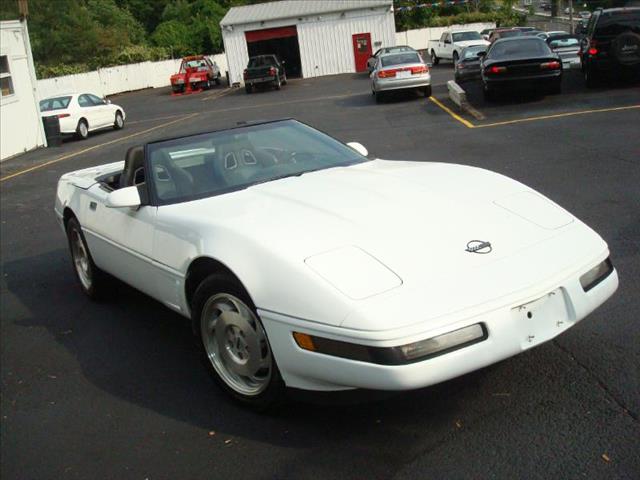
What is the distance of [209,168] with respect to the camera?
189 inches

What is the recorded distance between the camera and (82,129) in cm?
2269

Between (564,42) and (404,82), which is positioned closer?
(404,82)

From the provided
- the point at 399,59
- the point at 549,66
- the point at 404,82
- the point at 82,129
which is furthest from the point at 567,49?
the point at 82,129

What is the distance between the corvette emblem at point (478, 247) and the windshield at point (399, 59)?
1995 cm

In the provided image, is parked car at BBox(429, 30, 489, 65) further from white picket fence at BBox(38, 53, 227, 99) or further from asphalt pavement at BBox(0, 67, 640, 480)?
asphalt pavement at BBox(0, 67, 640, 480)

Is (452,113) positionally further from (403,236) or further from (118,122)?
(403,236)

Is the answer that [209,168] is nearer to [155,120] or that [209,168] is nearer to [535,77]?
[535,77]

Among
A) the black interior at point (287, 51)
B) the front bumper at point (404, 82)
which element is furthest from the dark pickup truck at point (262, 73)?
the front bumper at point (404, 82)

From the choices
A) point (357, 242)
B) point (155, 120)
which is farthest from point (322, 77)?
point (357, 242)

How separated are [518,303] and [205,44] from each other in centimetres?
6374

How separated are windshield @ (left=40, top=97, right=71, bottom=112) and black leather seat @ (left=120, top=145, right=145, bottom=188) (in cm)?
1824

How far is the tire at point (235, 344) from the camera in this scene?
3594 millimetres

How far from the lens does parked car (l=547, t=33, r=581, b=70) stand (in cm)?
2590

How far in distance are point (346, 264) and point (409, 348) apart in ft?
1.68
